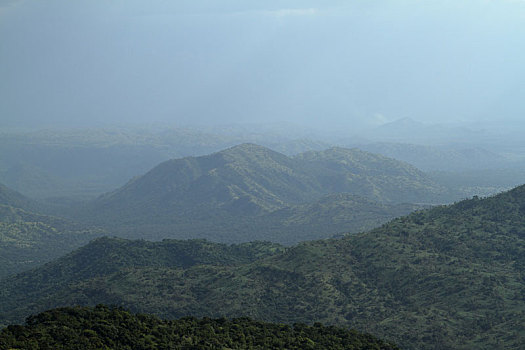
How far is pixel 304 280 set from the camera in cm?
12769

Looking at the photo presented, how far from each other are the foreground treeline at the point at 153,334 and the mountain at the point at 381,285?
73.6 feet

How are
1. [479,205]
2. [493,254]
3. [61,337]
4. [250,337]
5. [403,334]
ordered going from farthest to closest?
[479,205]
[493,254]
[403,334]
[250,337]
[61,337]

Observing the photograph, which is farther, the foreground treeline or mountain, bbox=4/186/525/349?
mountain, bbox=4/186/525/349

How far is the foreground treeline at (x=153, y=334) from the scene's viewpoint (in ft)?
202

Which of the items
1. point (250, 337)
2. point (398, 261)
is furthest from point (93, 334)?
point (398, 261)

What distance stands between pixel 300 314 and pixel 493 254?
45499 mm

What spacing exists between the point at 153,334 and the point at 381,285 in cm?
6425

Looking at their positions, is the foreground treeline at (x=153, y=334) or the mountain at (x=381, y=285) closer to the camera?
the foreground treeline at (x=153, y=334)

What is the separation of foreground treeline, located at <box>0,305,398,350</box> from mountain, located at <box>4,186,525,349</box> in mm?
22423

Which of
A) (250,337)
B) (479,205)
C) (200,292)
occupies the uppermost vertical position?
(479,205)

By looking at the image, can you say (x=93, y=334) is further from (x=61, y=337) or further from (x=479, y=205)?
(x=479, y=205)

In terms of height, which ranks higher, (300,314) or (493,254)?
(493,254)

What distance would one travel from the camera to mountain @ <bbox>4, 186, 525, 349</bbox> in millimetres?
98938

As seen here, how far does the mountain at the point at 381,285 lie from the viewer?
9894 centimetres
